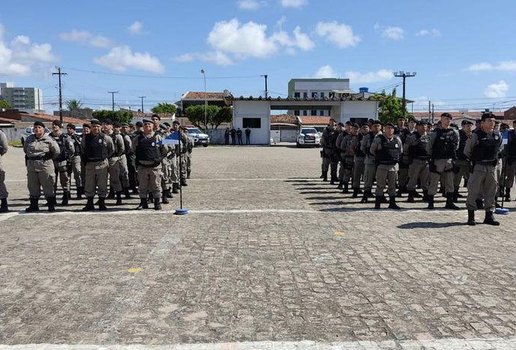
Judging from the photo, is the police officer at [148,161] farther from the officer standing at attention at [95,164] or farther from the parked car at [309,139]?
the parked car at [309,139]

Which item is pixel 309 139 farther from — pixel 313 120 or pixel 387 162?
pixel 313 120

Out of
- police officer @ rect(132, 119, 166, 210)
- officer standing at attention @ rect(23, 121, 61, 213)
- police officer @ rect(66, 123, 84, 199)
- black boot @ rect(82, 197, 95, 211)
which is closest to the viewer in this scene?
officer standing at attention @ rect(23, 121, 61, 213)

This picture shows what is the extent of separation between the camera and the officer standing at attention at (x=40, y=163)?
10453mm

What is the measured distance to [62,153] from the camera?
1214 centimetres

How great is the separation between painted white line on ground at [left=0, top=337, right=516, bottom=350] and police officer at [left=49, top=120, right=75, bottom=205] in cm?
852

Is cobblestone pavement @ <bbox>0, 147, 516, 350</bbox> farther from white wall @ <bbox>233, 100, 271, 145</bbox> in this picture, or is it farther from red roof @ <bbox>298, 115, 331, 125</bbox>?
red roof @ <bbox>298, 115, 331, 125</bbox>

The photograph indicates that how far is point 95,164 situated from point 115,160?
3.90ft

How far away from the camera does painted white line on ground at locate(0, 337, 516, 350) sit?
3.98 metres

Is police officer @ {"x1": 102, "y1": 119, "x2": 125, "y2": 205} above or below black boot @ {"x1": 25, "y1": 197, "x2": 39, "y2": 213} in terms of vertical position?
above

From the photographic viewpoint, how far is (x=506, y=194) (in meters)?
12.5

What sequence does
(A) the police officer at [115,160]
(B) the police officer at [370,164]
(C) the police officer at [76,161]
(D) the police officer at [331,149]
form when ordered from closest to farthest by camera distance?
(A) the police officer at [115,160] → (B) the police officer at [370,164] → (C) the police officer at [76,161] → (D) the police officer at [331,149]

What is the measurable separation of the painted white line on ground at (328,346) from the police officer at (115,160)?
7.86m

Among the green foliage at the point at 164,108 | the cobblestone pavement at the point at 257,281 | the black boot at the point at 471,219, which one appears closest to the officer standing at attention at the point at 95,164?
the cobblestone pavement at the point at 257,281

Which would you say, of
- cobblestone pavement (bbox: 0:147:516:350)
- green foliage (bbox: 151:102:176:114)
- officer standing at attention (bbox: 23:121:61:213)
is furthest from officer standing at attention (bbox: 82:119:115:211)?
green foliage (bbox: 151:102:176:114)
